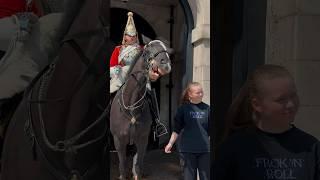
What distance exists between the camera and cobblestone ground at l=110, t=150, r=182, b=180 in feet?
24.9

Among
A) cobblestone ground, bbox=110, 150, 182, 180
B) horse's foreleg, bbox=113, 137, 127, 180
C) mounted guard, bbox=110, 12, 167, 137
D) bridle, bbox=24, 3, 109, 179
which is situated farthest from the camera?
cobblestone ground, bbox=110, 150, 182, 180

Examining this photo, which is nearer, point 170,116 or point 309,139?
point 309,139

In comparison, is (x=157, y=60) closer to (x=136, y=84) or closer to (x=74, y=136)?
(x=136, y=84)

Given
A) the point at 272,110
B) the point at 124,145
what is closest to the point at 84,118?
the point at 272,110

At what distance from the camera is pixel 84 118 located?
2.10 metres

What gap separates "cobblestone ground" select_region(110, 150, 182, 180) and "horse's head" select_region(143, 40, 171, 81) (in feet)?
6.30

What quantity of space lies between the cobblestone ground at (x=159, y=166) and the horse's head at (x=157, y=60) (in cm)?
192

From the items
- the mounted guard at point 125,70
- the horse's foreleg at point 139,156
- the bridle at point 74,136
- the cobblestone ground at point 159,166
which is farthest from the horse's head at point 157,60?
the bridle at point 74,136

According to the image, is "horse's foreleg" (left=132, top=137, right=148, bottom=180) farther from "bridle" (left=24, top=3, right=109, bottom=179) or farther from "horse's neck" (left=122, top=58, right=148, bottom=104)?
"bridle" (left=24, top=3, right=109, bottom=179)

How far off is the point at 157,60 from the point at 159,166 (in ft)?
9.63

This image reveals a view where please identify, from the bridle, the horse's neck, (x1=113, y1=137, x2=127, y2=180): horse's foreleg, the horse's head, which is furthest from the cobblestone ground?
the bridle

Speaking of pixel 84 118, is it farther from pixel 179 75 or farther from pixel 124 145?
pixel 179 75

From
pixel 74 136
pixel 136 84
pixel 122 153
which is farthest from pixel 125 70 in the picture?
pixel 74 136

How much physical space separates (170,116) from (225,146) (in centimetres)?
907
